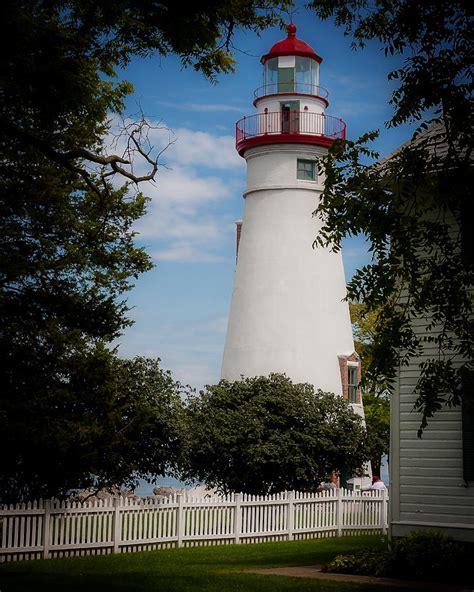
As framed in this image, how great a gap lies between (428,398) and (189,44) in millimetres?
6129

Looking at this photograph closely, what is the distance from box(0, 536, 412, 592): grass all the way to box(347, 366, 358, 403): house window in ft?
47.8

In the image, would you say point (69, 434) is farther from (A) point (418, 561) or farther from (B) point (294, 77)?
(B) point (294, 77)

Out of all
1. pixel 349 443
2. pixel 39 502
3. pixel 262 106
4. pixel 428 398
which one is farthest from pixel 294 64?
pixel 428 398

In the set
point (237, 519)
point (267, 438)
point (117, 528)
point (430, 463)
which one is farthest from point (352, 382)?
Result: point (430, 463)

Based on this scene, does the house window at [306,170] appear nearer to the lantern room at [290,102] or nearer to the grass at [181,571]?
the lantern room at [290,102]

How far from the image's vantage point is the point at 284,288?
127 feet

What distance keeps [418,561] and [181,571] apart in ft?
14.2

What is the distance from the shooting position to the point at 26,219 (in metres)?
21.4

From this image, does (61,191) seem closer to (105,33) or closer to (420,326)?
(105,33)

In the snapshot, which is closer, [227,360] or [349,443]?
[349,443]

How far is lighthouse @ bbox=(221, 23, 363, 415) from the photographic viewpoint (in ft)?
126

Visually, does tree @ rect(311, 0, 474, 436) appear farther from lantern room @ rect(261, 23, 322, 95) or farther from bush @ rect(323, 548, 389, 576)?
lantern room @ rect(261, 23, 322, 95)

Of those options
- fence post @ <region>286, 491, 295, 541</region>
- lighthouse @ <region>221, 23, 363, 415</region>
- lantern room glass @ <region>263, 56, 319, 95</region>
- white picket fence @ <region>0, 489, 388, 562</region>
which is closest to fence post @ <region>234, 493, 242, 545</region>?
white picket fence @ <region>0, 489, 388, 562</region>

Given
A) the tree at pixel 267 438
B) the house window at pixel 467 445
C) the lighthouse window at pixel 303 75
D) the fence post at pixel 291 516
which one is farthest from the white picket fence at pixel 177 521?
the lighthouse window at pixel 303 75
